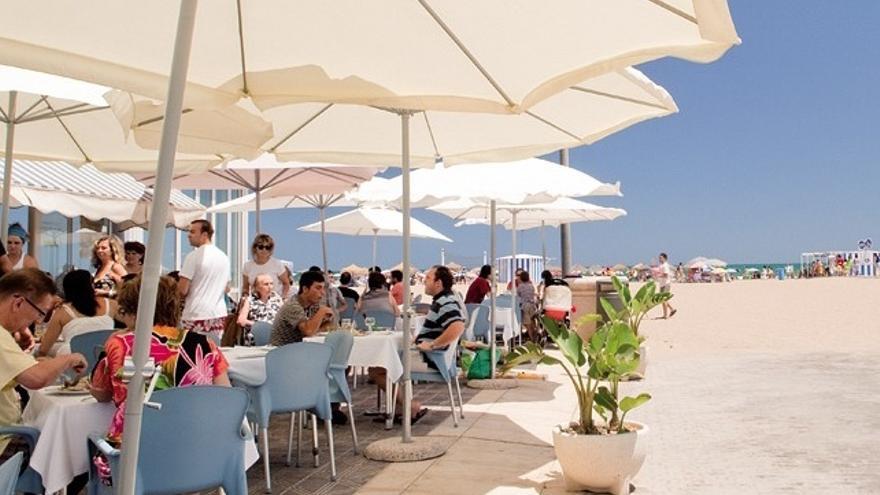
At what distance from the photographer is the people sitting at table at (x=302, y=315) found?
689cm

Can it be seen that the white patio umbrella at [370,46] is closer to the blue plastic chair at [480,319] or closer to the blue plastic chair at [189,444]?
the blue plastic chair at [189,444]

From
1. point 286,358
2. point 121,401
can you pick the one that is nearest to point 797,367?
point 286,358

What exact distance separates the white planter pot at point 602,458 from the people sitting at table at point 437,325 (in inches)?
83.2

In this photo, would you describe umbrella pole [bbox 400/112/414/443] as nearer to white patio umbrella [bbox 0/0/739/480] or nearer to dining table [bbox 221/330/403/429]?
dining table [bbox 221/330/403/429]

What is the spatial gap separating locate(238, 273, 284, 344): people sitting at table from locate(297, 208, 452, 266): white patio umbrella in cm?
662

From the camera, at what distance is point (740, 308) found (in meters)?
27.1

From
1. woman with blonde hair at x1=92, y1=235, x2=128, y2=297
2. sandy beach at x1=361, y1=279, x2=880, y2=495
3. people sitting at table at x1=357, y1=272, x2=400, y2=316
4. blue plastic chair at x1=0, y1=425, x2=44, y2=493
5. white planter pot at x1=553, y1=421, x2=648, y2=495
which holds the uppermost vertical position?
woman with blonde hair at x1=92, y1=235, x2=128, y2=297

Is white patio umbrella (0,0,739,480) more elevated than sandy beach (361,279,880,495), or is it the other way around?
white patio umbrella (0,0,739,480)

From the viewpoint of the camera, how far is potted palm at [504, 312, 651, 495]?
17.1ft

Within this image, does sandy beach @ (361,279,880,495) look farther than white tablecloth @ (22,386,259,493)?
Yes

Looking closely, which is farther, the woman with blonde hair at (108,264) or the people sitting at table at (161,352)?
the woman with blonde hair at (108,264)

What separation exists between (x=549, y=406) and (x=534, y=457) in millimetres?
2355

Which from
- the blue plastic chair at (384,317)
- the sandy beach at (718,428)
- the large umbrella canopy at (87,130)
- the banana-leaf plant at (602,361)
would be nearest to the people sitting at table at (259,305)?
the large umbrella canopy at (87,130)

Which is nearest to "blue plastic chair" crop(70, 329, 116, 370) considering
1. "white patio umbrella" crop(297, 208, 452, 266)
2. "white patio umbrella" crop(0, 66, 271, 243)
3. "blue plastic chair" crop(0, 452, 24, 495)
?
"white patio umbrella" crop(0, 66, 271, 243)
